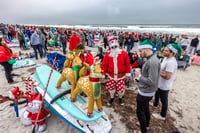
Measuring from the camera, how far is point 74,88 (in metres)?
2.94

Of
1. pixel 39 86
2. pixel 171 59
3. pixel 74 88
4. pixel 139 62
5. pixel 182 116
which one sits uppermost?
pixel 171 59

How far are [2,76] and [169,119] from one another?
316 inches

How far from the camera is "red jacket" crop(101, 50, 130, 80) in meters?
3.27

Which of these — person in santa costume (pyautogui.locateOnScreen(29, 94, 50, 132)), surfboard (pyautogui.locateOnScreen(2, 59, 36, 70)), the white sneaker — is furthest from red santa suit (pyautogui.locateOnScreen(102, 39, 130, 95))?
surfboard (pyautogui.locateOnScreen(2, 59, 36, 70))

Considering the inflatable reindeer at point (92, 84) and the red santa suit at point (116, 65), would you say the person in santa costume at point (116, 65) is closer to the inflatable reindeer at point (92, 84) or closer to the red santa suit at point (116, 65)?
the red santa suit at point (116, 65)

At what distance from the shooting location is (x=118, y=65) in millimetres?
3271

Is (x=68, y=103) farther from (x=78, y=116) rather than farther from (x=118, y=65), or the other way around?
(x=118, y=65)

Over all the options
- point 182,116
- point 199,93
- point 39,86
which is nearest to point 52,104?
point 39,86

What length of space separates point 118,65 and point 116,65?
60 millimetres

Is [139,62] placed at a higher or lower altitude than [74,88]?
higher

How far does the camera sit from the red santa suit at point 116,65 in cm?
322

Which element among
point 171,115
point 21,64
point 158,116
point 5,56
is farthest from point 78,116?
point 21,64

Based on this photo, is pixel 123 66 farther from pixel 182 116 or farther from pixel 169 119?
pixel 182 116

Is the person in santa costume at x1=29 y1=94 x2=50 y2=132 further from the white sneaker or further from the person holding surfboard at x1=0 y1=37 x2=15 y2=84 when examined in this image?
the white sneaker
